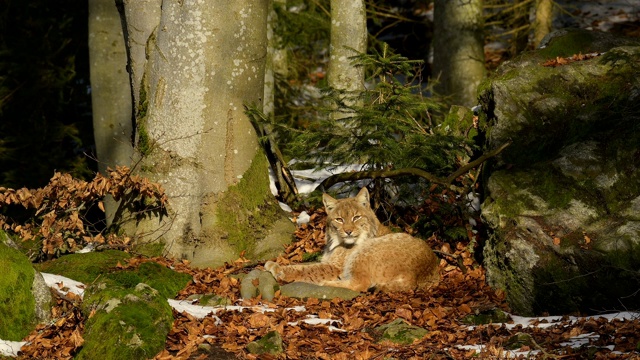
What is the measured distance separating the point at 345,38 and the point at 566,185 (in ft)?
17.8

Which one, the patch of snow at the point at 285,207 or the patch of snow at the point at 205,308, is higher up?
the patch of snow at the point at 285,207

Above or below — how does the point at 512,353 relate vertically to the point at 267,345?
above

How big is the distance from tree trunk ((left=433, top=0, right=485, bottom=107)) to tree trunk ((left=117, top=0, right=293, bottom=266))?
375 inches

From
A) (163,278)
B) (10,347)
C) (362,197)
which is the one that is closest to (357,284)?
(362,197)

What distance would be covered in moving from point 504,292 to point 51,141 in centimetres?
1093

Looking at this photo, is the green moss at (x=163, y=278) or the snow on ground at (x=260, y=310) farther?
the green moss at (x=163, y=278)

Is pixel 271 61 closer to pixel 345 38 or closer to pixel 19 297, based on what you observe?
pixel 345 38

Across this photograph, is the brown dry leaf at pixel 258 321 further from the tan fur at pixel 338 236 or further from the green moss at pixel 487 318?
the green moss at pixel 487 318

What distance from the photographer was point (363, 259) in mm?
8336

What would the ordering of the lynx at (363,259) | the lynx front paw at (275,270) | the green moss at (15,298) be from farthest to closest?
1. the lynx front paw at (275,270)
2. the lynx at (363,259)
3. the green moss at (15,298)

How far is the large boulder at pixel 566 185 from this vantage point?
7.20 metres

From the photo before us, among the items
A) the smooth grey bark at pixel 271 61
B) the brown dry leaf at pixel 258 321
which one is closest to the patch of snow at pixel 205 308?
the brown dry leaf at pixel 258 321

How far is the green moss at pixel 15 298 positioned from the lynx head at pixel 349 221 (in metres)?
3.37

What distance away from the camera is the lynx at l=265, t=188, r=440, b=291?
823 centimetres
